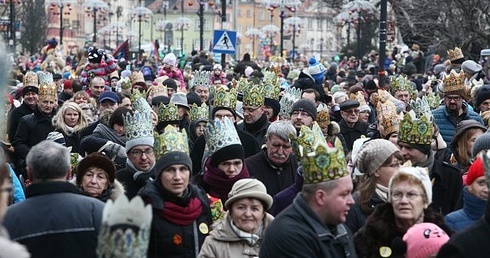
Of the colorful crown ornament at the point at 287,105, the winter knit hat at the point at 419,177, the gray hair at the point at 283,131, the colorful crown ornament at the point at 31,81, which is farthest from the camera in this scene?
the colorful crown ornament at the point at 31,81

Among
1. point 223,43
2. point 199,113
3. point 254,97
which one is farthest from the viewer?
point 223,43

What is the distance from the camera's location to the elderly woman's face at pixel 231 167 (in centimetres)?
1026

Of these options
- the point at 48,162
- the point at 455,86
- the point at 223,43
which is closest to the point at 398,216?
the point at 48,162

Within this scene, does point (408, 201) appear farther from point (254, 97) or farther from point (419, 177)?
point (254, 97)

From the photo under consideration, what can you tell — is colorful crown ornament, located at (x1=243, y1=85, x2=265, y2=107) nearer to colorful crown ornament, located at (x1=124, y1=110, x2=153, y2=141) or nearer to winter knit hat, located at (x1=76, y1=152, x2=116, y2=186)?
colorful crown ornament, located at (x1=124, y1=110, x2=153, y2=141)

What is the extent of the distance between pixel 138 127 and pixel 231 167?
1.22m

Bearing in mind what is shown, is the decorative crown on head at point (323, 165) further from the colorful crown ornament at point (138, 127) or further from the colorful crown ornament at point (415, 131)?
the colorful crown ornament at point (138, 127)

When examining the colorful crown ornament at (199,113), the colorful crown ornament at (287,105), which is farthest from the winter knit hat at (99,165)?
the colorful crown ornament at (287,105)

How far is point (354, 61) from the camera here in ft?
156

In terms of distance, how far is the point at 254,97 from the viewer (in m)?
14.2

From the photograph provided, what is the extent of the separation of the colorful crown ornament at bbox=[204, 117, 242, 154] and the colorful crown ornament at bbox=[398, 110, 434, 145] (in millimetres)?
1335

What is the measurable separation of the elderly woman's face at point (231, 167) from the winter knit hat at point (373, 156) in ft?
4.34

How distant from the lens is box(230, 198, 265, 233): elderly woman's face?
8.45 m

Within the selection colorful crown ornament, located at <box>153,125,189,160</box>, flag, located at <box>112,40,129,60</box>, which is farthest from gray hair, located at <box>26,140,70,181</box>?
flag, located at <box>112,40,129,60</box>
